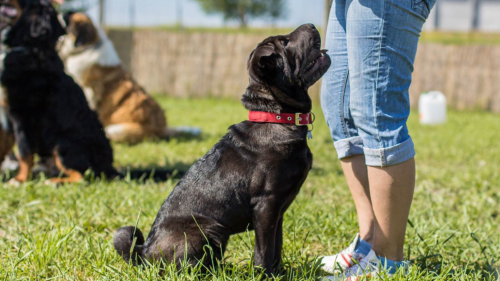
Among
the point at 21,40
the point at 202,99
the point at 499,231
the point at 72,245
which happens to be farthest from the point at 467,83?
the point at 72,245

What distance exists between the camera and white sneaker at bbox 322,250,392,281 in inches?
91.3

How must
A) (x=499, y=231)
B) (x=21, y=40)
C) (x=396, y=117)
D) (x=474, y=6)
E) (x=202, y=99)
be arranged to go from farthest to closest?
1. (x=474, y=6)
2. (x=202, y=99)
3. (x=21, y=40)
4. (x=499, y=231)
5. (x=396, y=117)

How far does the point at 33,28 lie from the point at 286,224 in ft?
10.0

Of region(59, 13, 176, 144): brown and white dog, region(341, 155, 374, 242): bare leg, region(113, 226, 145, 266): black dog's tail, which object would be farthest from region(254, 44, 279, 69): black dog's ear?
region(59, 13, 176, 144): brown and white dog

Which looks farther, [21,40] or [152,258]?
[21,40]

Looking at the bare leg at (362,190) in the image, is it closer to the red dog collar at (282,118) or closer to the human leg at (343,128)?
the human leg at (343,128)

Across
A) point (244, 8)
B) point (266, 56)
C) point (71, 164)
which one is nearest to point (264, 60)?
point (266, 56)

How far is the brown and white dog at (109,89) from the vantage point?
670 cm

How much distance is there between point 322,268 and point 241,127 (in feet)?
2.86

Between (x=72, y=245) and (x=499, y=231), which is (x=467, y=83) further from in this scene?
(x=72, y=245)

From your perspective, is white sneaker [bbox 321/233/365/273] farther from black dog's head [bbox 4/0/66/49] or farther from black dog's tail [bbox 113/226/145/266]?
black dog's head [bbox 4/0/66/49]

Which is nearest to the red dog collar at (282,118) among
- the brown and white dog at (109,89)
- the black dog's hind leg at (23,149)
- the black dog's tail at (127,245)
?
the black dog's tail at (127,245)

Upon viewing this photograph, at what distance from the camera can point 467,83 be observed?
12.4m

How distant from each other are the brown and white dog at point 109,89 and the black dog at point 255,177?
4.35 m
